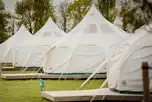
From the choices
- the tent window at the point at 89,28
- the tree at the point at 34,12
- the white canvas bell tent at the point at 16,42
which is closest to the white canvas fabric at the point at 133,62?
the tent window at the point at 89,28

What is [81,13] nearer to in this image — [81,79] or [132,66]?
[81,79]

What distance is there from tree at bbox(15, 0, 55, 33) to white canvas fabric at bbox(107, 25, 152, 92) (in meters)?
47.0

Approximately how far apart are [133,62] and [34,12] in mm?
48764

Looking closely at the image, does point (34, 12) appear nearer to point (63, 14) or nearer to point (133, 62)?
point (63, 14)

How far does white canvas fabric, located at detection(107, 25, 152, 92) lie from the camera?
14148 mm

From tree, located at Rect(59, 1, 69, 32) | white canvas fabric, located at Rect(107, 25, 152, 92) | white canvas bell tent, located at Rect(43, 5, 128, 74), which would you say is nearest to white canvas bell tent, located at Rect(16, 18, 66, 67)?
white canvas bell tent, located at Rect(43, 5, 128, 74)

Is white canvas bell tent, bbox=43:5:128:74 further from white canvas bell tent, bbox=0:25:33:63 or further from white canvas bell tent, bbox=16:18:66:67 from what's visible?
white canvas bell tent, bbox=0:25:33:63

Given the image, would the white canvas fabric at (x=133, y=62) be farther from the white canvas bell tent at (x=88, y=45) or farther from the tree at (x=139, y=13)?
the white canvas bell tent at (x=88, y=45)

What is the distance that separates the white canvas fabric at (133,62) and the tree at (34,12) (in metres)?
47.0

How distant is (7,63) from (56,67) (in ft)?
62.6

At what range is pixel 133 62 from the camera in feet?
47.4

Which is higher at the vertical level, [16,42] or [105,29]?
[105,29]

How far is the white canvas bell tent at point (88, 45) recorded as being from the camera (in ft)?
78.1

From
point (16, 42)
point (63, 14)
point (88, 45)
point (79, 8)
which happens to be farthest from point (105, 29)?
point (63, 14)
